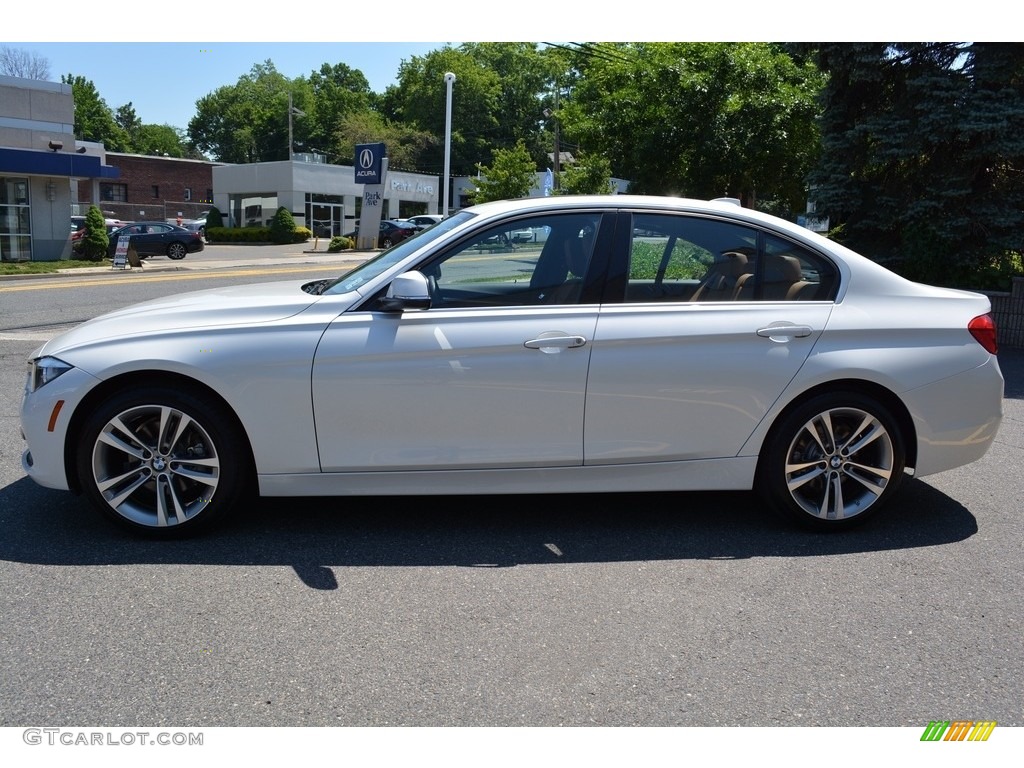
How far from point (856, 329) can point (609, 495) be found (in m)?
1.72

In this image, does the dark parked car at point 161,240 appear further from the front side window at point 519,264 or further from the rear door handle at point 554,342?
the rear door handle at point 554,342

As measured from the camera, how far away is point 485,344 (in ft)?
14.9

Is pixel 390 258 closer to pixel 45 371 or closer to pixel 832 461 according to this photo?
pixel 45 371

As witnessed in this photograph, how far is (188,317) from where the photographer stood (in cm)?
466

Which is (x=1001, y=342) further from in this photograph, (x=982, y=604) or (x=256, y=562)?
(x=256, y=562)

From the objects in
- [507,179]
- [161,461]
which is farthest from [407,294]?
[507,179]

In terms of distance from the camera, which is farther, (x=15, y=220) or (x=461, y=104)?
(x=461, y=104)

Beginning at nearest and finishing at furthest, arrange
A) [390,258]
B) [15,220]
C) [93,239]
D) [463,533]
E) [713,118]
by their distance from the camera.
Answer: [463,533] < [390,258] < [713,118] < [15,220] < [93,239]

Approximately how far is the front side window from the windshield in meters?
0.19

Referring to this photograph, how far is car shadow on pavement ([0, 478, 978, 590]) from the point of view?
14.5 ft

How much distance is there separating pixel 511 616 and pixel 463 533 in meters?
1.01

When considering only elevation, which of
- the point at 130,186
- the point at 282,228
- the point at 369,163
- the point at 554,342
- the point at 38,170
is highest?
the point at 369,163

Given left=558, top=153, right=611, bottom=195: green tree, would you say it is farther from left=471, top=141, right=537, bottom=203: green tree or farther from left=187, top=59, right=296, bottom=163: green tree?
left=187, top=59, right=296, bottom=163: green tree

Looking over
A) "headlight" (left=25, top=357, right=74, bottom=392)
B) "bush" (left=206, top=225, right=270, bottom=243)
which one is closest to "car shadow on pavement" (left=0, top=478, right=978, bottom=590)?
"headlight" (left=25, top=357, right=74, bottom=392)
